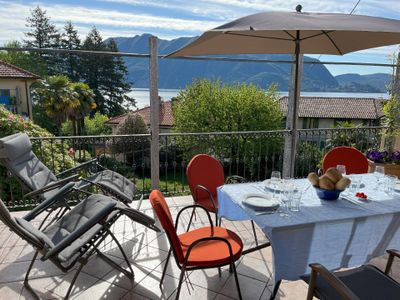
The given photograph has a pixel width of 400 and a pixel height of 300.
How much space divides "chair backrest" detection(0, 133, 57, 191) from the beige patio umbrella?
190 cm

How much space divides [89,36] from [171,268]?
108 ft

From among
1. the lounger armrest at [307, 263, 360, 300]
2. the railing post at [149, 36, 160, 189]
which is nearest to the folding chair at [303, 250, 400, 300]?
the lounger armrest at [307, 263, 360, 300]

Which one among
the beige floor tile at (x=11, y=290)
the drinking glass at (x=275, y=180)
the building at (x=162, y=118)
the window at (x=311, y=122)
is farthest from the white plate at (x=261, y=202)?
the window at (x=311, y=122)

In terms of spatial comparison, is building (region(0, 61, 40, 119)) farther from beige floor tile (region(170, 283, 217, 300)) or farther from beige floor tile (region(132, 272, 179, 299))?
beige floor tile (region(170, 283, 217, 300))

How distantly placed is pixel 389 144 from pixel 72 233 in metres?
5.25

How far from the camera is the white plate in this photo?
6.84ft

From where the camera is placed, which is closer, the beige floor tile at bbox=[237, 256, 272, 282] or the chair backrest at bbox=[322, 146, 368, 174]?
the beige floor tile at bbox=[237, 256, 272, 282]

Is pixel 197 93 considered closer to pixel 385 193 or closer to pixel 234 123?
pixel 234 123

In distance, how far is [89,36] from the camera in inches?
1216

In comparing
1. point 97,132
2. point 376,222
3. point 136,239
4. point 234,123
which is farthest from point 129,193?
point 97,132

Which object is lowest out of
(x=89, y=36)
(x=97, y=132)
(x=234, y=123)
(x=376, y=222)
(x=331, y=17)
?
(x=97, y=132)

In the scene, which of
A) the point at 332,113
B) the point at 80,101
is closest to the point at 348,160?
the point at 80,101

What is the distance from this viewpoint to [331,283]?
1.47m

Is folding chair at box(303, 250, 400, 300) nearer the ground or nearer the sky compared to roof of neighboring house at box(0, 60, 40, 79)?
nearer the ground
